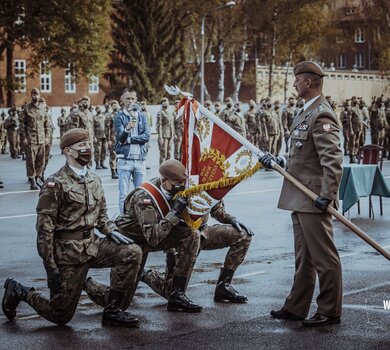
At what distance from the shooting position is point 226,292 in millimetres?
9633

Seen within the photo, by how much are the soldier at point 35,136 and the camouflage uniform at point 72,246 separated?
1444 centimetres

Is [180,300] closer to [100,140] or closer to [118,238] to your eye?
[118,238]

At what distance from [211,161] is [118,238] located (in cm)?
106

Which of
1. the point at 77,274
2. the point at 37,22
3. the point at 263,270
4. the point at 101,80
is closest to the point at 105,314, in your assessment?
the point at 77,274

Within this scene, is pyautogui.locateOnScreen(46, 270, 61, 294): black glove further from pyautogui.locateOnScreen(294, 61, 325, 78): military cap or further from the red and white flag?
pyautogui.locateOnScreen(294, 61, 325, 78): military cap

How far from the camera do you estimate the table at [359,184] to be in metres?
16.1

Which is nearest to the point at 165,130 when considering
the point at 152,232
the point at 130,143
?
the point at 130,143

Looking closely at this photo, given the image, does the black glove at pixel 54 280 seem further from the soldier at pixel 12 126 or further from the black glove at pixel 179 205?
the soldier at pixel 12 126

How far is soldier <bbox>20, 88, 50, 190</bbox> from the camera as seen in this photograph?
23.0 m

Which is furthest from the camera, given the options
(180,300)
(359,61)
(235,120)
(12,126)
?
(359,61)

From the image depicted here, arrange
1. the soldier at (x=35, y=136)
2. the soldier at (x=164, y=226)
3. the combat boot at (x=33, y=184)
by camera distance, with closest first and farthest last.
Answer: the soldier at (x=164, y=226), the combat boot at (x=33, y=184), the soldier at (x=35, y=136)

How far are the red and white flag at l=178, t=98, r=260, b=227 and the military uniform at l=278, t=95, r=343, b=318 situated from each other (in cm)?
43

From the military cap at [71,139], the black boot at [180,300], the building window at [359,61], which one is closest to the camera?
the military cap at [71,139]

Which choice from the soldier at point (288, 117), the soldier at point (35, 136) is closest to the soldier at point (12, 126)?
the soldier at point (288, 117)
